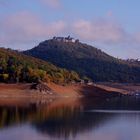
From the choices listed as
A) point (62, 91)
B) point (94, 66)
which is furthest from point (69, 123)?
point (94, 66)

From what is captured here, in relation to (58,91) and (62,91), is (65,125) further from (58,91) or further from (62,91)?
(62,91)

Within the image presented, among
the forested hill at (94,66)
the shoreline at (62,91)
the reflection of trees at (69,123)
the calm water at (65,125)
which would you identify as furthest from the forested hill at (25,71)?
the reflection of trees at (69,123)

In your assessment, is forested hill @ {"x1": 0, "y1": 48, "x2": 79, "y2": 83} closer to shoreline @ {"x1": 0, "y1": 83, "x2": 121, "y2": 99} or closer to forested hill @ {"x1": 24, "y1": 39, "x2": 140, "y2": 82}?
shoreline @ {"x1": 0, "y1": 83, "x2": 121, "y2": 99}

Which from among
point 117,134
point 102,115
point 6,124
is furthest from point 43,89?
point 117,134

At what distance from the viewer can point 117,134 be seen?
153ft

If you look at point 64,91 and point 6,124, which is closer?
point 6,124

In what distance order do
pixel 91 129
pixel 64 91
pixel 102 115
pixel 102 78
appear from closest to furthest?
pixel 91 129, pixel 102 115, pixel 64 91, pixel 102 78

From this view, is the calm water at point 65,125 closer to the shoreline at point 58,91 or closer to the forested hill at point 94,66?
the shoreline at point 58,91

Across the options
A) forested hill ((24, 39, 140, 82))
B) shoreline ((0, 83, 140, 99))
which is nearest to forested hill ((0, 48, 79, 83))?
shoreline ((0, 83, 140, 99))

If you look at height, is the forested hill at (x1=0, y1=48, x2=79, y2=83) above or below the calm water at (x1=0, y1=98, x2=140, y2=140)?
above

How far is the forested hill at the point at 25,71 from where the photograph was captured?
114 meters

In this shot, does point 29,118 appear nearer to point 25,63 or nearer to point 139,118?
point 139,118

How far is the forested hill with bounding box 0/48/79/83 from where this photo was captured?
114000 mm

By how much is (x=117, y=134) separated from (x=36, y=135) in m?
7.13
